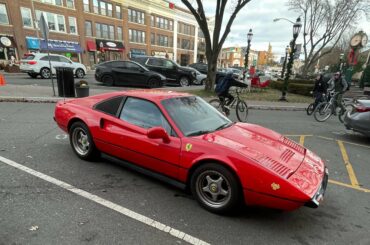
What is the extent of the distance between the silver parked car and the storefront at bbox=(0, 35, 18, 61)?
3296cm

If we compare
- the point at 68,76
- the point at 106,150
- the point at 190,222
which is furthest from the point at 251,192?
the point at 68,76

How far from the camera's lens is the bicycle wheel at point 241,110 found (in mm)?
8141

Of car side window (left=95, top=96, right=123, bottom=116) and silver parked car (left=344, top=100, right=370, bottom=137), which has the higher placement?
car side window (left=95, top=96, right=123, bottom=116)

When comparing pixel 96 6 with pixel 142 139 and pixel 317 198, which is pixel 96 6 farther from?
pixel 317 198

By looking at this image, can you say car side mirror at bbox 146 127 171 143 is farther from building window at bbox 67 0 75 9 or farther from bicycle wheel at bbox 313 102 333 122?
building window at bbox 67 0 75 9

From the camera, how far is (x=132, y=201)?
3.09 m

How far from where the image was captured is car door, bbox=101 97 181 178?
3.06 m

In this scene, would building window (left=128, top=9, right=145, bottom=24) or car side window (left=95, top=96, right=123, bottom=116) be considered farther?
building window (left=128, top=9, right=145, bottom=24)

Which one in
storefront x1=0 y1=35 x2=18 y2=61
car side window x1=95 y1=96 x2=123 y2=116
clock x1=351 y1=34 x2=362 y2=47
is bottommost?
car side window x1=95 y1=96 x2=123 y2=116

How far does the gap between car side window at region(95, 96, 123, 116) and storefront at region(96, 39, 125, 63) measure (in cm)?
3598

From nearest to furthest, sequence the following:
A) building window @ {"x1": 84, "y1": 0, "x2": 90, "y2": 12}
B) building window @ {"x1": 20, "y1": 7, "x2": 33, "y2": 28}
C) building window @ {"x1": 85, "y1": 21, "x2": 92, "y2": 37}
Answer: building window @ {"x1": 20, "y1": 7, "x2": 33, "y2": 28} < building window @ {"x1": 84, "y1": 0, "x2": 90, "y2": 12} < building window @ {"x1": 85, "y1": 21, "x2": 92, "y2": 37}

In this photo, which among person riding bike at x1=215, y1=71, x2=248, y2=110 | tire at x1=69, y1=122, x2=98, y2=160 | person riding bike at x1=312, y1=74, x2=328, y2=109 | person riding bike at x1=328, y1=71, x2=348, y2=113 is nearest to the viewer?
tire at x1=69, y1=122, x2=98, y2=160

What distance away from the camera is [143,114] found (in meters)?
3.48

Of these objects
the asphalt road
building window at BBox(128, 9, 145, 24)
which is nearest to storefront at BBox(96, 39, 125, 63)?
building window at BBox(128, 9, 145, 24)
